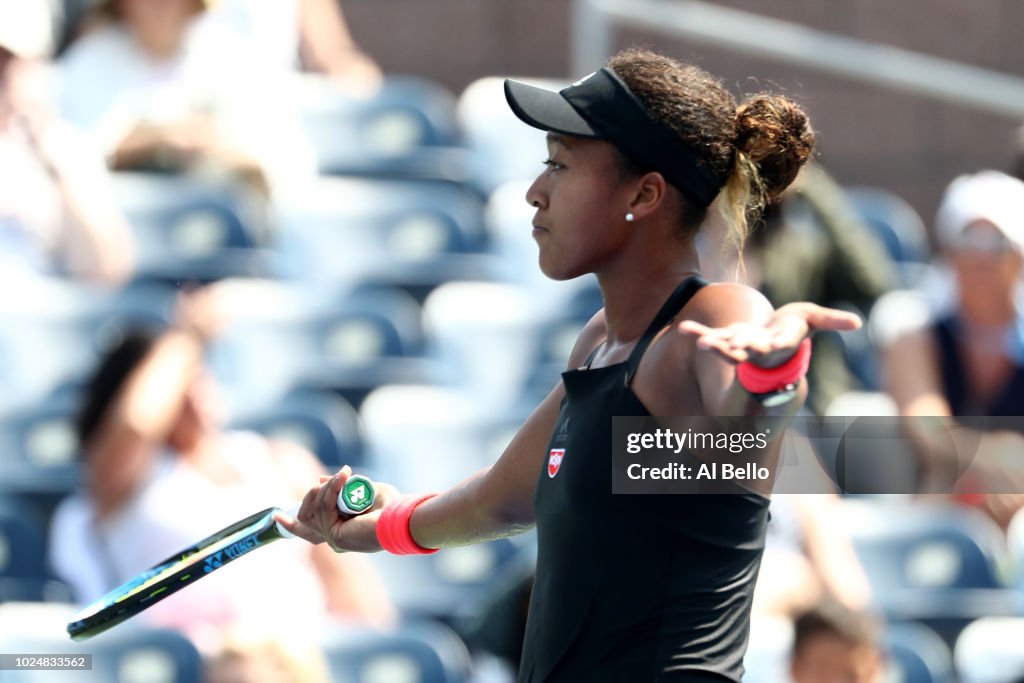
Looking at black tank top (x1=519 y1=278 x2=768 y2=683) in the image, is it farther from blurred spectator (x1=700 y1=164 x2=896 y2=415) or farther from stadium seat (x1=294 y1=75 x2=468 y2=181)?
stadium seat (x1=294 y1=75 x2=468 y2=181)

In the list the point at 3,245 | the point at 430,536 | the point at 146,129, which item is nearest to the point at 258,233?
the point at 146,129

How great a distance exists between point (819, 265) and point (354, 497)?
2903mm

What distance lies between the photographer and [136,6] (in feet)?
18.0

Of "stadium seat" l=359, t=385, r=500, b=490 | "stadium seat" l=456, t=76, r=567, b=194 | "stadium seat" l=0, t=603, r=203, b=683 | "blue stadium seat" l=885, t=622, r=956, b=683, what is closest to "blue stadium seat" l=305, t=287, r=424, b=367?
"stadium seat" l=359, t=385, r=500, b=490

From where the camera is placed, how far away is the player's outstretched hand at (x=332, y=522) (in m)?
2.58

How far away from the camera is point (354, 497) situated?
2.58 meters

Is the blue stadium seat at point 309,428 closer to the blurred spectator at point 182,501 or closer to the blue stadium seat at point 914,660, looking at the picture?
the blurred spectator at point 182,501

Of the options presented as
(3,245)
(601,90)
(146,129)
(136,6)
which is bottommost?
(601,90)

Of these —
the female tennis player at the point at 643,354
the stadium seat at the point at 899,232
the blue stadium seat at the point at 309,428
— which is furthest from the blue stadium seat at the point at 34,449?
the stadium seat at the point at 899,232

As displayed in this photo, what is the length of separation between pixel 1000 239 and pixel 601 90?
318cm

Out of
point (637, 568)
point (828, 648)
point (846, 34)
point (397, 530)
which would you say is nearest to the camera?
point (637, 568)

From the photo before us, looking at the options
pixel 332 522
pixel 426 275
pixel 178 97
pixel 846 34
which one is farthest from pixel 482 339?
pixel 332 522

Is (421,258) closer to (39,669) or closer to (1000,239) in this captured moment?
(1000,239)

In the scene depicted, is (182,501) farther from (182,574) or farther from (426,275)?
(182,574)
